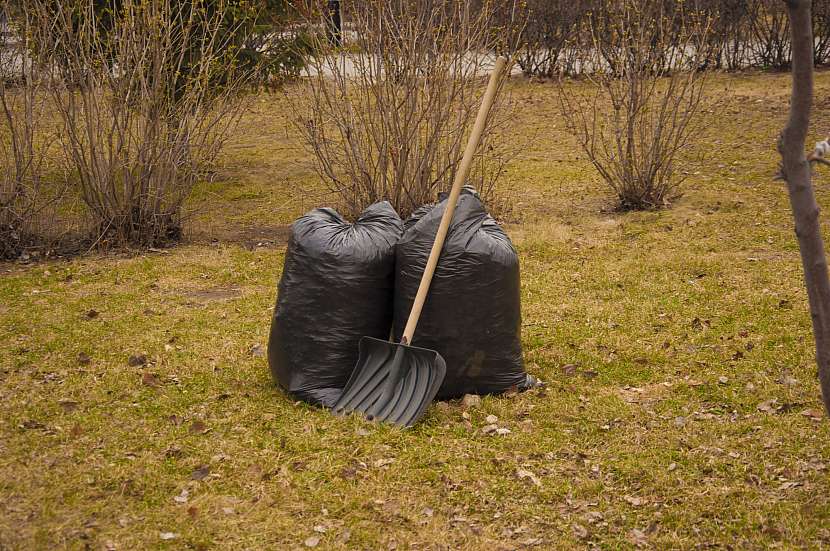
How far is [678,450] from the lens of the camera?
4.07m

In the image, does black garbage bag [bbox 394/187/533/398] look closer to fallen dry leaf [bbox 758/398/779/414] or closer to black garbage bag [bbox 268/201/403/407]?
black garbage bag [bbox 268/201/403/407]

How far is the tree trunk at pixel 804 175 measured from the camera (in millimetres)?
2604

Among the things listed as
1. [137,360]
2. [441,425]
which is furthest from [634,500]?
[137,360]

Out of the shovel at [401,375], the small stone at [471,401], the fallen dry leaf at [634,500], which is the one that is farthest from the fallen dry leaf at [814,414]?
the shovel at [401,375]

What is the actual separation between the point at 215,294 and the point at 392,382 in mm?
2698

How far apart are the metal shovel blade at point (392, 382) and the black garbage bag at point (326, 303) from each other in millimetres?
99

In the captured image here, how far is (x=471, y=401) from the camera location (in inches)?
179

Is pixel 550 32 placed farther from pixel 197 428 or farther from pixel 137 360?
pixel 197 428

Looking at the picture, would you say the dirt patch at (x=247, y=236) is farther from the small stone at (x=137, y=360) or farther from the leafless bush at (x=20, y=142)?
the small stone at (x=137, y=360)

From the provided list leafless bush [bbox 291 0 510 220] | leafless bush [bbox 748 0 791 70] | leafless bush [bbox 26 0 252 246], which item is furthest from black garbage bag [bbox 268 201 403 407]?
leafless bush [bbox 748 0 791 70]

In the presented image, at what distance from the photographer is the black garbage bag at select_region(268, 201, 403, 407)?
14.6 ft

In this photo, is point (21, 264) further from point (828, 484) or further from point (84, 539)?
point (828, 484)

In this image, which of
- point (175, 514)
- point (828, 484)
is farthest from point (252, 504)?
point (828, 484)

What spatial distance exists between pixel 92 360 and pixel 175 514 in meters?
1.95
